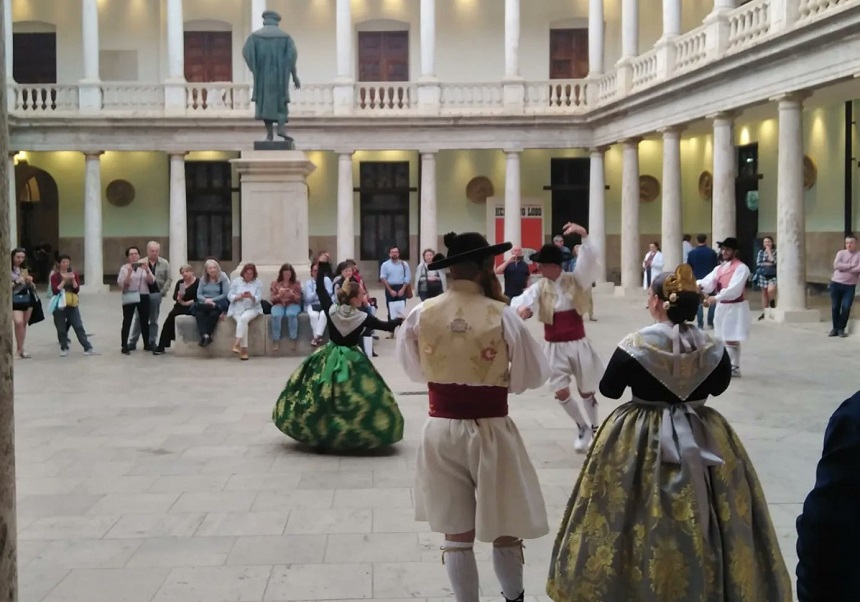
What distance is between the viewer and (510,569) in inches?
161

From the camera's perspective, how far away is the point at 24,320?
13.3 m

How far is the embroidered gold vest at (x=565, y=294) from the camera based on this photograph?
746 cm

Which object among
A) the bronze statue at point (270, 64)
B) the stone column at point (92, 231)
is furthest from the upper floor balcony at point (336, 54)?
the bronze statue at point (270, 64)

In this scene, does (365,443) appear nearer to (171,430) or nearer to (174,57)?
(171,430)

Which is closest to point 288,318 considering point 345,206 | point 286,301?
point 286,301

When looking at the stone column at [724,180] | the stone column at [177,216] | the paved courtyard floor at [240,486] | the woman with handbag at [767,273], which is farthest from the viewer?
the stone column at [177,216]

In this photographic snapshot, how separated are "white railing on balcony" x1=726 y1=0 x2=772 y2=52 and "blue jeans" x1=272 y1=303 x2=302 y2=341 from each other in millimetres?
10014

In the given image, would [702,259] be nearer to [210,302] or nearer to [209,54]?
[210,302]

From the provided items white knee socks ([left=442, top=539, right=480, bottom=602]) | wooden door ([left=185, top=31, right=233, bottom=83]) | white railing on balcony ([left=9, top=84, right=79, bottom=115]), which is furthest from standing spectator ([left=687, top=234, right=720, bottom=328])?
wooden door ([left=185, top=31, right=233, bottom=83])

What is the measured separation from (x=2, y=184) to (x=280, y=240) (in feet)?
38.6

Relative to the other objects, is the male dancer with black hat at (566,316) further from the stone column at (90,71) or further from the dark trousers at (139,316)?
the stone column at (90,71)

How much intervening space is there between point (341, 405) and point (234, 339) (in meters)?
6.68

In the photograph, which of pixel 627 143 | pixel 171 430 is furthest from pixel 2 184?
pixel 627 143

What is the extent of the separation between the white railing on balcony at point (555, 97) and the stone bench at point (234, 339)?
51.1ft
